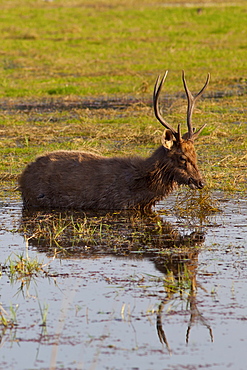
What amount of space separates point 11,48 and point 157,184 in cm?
1850

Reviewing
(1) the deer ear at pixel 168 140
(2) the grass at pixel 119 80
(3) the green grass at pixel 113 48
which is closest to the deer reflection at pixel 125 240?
(1) the deer ear at pixel 168 140

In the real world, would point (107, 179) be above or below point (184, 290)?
above

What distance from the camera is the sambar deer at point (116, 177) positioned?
896 centimetres

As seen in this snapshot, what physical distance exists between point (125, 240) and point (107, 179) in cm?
161

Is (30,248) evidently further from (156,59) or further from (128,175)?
(156,59)

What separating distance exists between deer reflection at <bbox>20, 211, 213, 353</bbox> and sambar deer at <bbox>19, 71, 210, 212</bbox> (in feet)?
0.79

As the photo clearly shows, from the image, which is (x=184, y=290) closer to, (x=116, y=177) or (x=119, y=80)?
(x=116, y=177)

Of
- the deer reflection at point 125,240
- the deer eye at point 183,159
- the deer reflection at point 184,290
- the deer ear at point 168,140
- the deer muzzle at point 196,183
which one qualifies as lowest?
the deer reflection at point 125,240

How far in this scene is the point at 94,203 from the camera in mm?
9211

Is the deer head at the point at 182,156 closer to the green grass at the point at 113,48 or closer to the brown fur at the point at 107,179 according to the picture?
the brown fur at the point at 107,179

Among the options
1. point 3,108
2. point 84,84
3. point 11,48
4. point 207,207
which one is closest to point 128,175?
point 207,207

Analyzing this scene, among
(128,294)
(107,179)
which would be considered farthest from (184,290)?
(107,179)

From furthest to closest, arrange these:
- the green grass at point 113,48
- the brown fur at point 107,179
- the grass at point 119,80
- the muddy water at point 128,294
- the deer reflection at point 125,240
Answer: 1. the green grass at point 113,48
2. the grass at point 119,80
3. the brown fur at point 107,179
4. the deer reflection at point 125,240
5. the muddy water at point 128,294

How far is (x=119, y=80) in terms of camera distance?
65.4ft
